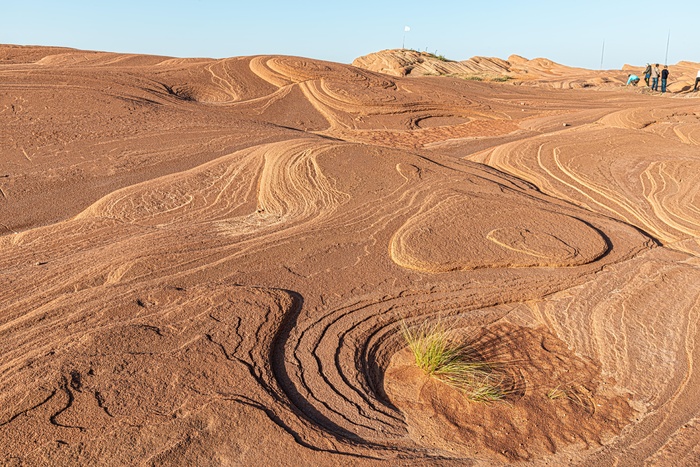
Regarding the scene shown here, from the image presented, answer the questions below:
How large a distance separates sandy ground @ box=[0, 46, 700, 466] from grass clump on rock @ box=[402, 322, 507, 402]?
114 millimetres

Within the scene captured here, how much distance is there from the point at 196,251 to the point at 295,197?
5.63 feet

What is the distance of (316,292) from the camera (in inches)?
191

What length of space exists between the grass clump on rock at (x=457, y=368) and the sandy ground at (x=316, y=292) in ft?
0.38

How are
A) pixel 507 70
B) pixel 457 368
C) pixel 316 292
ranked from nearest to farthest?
pixel 457 368 → pixel 316 292 → pixel 507 70

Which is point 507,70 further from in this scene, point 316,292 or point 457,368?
point 457,368

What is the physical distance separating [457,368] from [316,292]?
1.43 meters

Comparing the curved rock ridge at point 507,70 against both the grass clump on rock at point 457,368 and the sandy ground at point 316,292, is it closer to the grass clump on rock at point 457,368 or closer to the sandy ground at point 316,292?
the sandy ground at point 316,292

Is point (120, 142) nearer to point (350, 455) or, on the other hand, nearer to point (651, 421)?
point (350, 455)

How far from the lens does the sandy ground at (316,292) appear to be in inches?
131

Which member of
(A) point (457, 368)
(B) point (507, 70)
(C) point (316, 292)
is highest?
(B) point (507, 70)

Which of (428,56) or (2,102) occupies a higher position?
(428,56)

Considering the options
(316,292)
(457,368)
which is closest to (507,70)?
(316,292)

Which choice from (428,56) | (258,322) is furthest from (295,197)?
(428,56)

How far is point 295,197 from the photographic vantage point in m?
6.66
